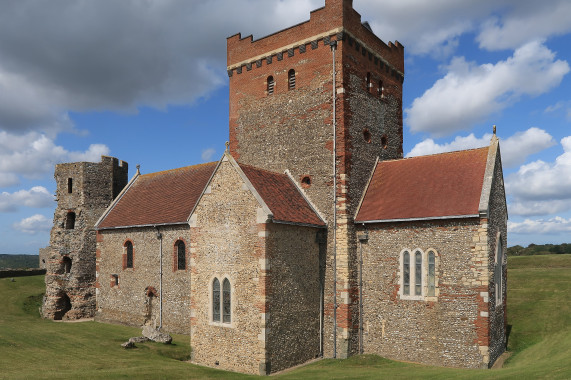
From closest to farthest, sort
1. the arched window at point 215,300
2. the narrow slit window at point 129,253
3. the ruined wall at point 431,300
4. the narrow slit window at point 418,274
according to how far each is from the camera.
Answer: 1. the ruined wall at point 431,300
2. the narrow slit window at point 418,274
3. the arched window at point 215,300
4. the narrow slit window at point 129,253

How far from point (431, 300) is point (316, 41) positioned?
13.5 metres

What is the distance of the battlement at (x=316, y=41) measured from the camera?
2119cm

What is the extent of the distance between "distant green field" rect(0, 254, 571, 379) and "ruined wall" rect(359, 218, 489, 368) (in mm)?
1057

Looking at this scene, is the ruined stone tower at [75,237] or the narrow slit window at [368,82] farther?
the ruined stone tower at [75,237]

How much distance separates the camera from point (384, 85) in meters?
24.4

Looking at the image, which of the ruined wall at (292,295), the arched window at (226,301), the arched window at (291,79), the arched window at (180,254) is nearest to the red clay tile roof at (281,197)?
the ruined wall at (292,295)

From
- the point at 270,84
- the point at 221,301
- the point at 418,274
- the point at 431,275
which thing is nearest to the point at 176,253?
the point at 221,301

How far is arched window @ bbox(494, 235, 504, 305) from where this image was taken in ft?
64.1

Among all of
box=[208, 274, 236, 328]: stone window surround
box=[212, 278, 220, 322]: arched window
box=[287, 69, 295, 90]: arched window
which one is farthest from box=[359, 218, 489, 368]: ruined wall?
box=[287, 69, 295, 90]: arched window

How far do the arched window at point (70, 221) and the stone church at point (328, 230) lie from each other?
9.90m

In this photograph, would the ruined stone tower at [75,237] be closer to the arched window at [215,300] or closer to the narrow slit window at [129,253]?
the narrow slit window at [129,253]

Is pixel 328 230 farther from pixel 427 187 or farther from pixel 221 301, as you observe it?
pixel 221 301

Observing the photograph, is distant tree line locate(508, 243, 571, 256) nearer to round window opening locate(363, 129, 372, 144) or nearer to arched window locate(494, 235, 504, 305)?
arched window locate(494, 235, 504, 305)

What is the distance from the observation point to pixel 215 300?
1914 cm
